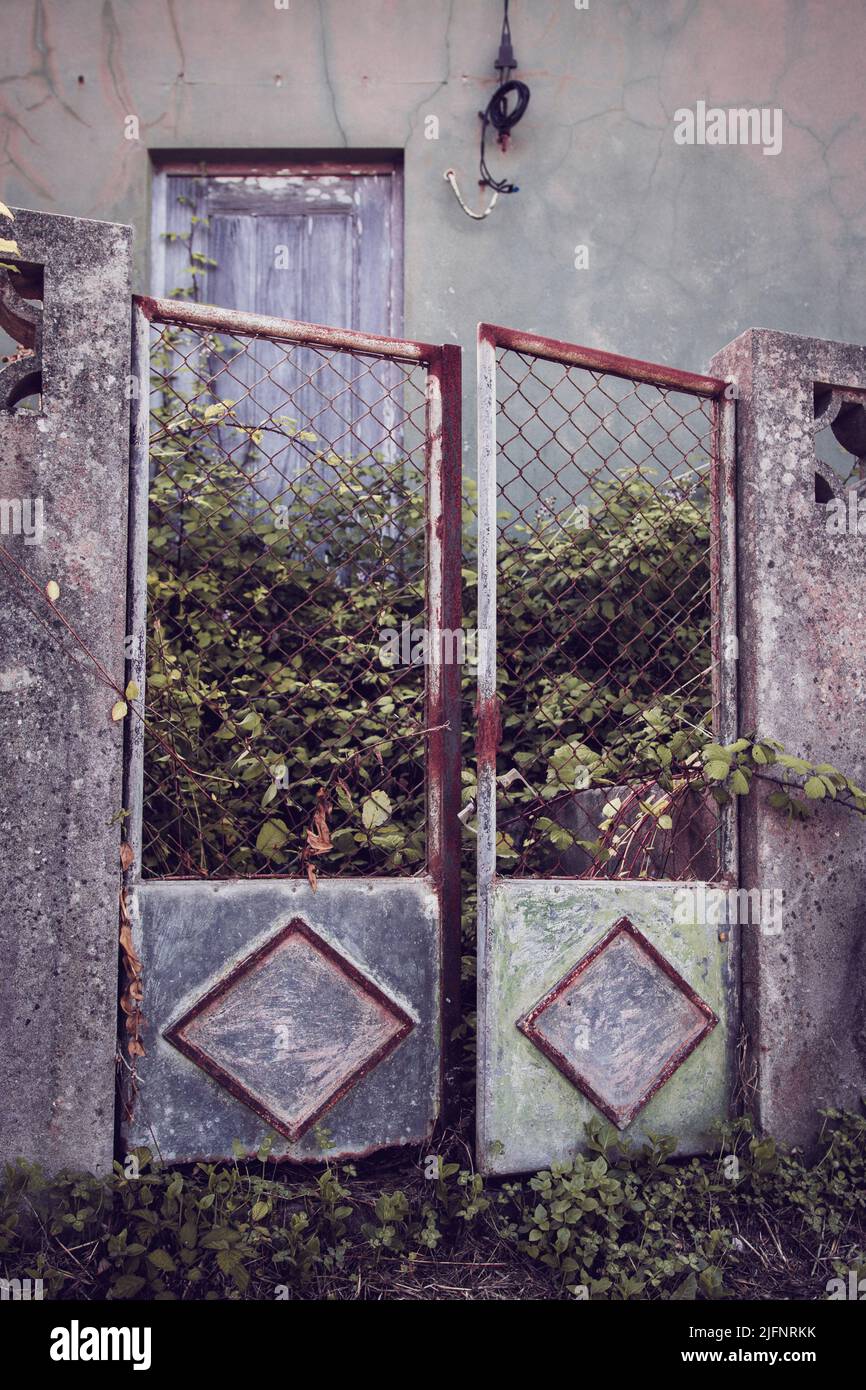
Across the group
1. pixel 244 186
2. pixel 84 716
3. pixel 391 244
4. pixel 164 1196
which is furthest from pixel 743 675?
pixel 244 186

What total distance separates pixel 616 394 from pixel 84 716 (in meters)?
3.36

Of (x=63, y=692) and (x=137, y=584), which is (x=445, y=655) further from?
(x=63, y=692)

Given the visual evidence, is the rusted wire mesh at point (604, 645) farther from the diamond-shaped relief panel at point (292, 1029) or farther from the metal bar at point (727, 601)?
the diamond-shaped relief panel at point (292, 1029)

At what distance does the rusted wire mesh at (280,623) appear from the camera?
2.89 metres

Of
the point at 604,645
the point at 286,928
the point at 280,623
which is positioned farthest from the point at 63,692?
the point at 604,645

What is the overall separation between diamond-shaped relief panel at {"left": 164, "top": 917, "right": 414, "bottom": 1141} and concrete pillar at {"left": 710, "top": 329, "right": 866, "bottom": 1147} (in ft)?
3.39

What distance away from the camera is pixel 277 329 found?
260 cm

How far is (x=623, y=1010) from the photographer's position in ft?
8.73

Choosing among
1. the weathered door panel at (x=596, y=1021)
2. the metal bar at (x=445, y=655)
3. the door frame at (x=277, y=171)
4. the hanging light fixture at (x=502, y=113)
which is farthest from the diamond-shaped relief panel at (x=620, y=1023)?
the hanging light fixture at (x=502, y=113)

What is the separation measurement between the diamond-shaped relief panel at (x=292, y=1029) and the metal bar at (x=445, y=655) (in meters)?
0.23

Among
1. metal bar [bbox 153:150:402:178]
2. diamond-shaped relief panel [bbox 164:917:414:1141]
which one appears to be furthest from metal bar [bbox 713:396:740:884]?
metal bar [bbox 153:150:402:178]

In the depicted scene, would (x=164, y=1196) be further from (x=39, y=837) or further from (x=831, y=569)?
(x=831, y=569)

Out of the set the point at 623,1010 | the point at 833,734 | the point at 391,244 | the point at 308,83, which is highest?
the point at 308,83

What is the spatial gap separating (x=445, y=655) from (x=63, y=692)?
96 cm
